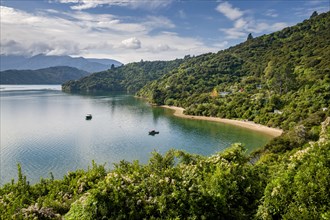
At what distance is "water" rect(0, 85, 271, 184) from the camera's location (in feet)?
144

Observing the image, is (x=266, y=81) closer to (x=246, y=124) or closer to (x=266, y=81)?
(x=266, y=81)

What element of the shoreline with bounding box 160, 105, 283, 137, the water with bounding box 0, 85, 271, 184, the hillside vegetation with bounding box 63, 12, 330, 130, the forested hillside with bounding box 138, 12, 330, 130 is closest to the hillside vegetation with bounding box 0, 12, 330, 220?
the water with bounding box 0, 85, 271, 184

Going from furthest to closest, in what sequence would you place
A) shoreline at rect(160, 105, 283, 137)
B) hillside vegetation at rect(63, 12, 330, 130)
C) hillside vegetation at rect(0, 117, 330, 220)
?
hillside vegetation at rect(63, 12, 330, 130), shoreline at rect(160, 105, 283, 137), hillside vegetation at rect(0, 117, 330, 220)

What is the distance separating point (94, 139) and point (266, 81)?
7024 cm

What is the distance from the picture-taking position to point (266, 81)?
338 ft

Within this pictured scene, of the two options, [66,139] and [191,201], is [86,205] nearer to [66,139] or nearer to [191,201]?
[191,201]

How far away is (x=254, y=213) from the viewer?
11.0 meters

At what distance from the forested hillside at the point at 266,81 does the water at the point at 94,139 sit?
1083 centimetres

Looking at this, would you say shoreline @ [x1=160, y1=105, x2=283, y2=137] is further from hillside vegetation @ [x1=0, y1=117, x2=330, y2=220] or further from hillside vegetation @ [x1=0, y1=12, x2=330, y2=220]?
hillside vegetation @ [x1=0, y1=117, x2=330, y2=220]

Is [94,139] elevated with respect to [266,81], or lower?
lower

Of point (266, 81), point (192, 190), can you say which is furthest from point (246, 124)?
point (192, 190)

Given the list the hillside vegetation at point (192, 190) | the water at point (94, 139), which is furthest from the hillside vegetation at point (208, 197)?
the water at point (94, 139)

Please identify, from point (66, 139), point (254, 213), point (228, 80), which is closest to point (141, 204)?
point (254, 213)

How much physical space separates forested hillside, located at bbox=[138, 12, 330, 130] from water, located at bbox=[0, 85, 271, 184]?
10834mm
